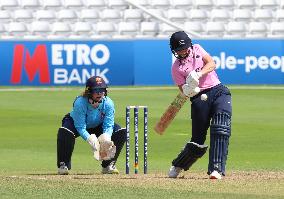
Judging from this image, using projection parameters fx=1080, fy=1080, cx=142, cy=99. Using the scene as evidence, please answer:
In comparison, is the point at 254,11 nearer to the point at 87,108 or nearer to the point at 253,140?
the point at 253,140

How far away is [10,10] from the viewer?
108ft

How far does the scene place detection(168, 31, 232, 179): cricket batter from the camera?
11.3 metres

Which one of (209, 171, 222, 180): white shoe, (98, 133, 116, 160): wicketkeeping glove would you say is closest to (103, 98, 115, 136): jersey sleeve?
(98, 133, 116, 160): wicketkeeping glove

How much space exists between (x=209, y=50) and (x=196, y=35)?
2.00 metres

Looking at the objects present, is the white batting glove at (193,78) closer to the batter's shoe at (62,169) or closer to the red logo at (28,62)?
the batter's shoe at (62,169)

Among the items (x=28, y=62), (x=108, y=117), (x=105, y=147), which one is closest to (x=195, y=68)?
(x=108, y=117)

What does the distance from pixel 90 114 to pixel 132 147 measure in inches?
148

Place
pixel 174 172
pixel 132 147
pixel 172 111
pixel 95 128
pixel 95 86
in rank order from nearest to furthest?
pixel 172 111 → pixel 174 172 → pixel 95 86 → pixel 95 128 → pixel 132 147

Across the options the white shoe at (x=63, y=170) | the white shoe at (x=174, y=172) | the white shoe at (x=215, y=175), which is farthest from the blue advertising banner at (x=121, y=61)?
the white shoe at (x=215, y=175)

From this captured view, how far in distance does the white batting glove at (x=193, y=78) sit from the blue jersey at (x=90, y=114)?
51.7 inches

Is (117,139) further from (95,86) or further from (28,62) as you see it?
(28,62)

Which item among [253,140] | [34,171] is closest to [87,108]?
[34,171]

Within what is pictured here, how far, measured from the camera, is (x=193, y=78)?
437 inches

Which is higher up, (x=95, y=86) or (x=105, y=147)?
(x=95, y=86)
